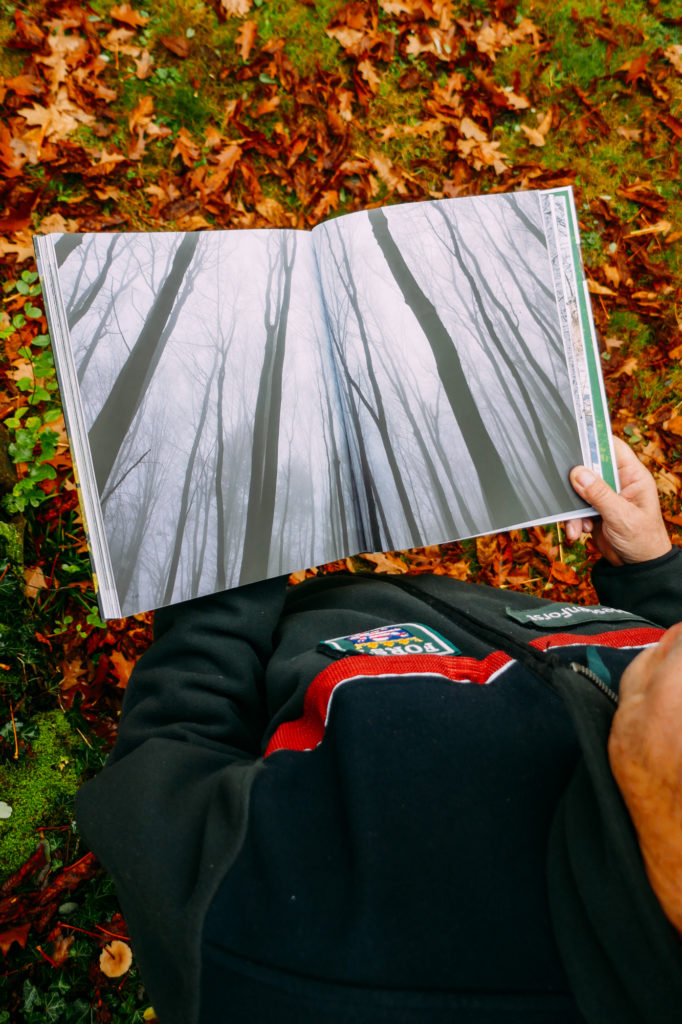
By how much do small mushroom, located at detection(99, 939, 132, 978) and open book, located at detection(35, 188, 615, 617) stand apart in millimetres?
1457

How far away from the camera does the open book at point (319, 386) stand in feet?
4.17

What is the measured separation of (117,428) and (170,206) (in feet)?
5.18

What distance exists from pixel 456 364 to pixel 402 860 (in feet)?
3.78

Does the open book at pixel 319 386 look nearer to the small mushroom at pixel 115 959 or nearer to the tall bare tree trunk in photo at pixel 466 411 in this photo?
the tall bare tree trunk in photo at pixel 466 411

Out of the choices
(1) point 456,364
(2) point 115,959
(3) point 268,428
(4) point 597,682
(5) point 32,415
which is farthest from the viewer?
(5) point 32,415

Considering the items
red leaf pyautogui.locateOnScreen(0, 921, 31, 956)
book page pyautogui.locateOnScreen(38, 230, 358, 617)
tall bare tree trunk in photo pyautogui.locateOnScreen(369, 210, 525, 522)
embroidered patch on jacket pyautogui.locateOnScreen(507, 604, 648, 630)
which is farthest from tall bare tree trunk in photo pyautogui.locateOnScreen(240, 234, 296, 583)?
red leaf pyautogui.locateOnScreen(0, 921, 31, 956)

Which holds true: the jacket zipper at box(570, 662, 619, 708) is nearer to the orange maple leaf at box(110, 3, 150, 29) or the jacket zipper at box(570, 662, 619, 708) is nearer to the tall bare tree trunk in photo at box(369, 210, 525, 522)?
the tall bare tree trunk in photo at box(369, 210, 525, 522)

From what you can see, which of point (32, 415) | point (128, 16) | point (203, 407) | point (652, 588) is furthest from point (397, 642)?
point (128, 16)

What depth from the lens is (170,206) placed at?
2395mm

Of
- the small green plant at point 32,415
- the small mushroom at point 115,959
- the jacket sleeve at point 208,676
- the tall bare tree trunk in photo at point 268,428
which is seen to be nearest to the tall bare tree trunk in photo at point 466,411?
the tall bare tree trunk in photo at point 268,428

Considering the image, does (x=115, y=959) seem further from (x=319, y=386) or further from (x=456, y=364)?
(x=456, y=364)

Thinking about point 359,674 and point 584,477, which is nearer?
point 359,674

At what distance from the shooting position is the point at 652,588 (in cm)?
159

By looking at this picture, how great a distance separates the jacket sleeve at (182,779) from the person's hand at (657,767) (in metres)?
0.59
